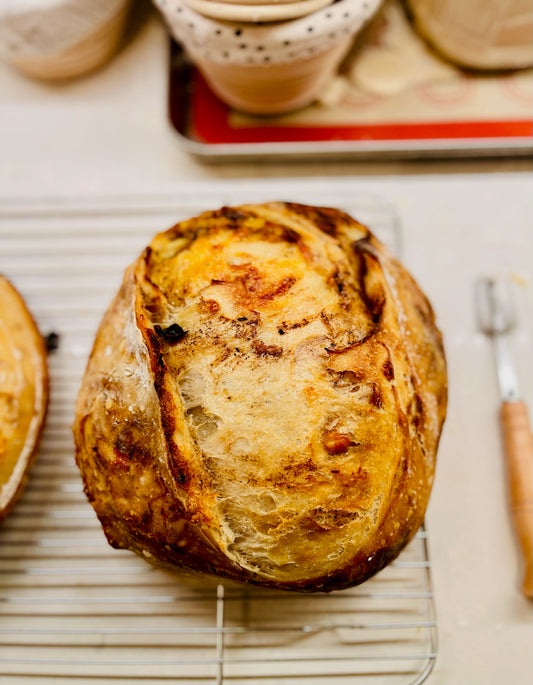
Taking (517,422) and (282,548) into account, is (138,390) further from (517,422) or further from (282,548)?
(517,422)

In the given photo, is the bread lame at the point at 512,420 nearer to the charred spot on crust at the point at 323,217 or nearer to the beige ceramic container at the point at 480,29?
the charred spot on crust at the point at 323,217

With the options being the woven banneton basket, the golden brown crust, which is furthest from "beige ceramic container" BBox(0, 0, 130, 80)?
the golden brown crust

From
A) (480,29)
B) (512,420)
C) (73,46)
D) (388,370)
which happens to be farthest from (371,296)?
(73,46)

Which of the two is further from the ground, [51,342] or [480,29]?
[480,29]

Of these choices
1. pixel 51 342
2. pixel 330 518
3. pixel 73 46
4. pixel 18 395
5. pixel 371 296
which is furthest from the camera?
pixel 73 46

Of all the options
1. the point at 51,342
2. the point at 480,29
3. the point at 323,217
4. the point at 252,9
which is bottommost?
the point at 51,342

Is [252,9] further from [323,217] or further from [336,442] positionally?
[336,442]
